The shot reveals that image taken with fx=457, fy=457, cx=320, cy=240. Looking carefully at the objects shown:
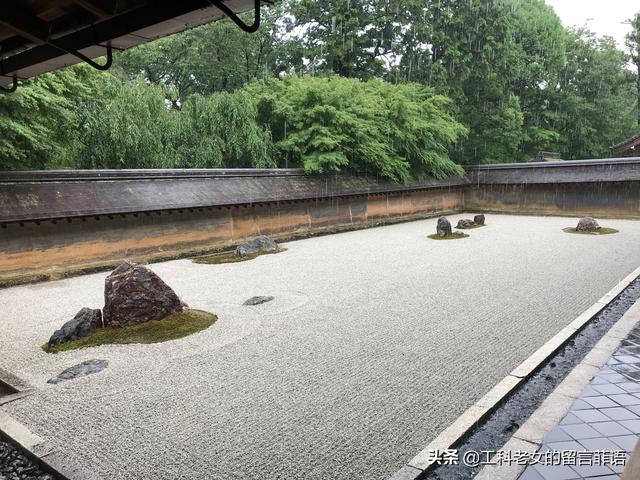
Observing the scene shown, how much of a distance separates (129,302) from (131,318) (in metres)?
0.22

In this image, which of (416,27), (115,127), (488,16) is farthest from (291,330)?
(488,16)

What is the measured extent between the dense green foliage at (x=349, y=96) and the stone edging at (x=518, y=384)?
976cm

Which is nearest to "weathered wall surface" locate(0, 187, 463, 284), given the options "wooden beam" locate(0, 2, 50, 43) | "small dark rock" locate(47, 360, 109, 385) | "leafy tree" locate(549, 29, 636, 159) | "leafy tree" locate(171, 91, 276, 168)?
"leafy tree" locate(171, 91, 276, 168)

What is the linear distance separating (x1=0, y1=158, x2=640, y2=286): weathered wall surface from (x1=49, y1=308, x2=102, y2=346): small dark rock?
14.1 feet

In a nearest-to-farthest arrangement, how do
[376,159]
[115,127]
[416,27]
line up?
[115,127], [376,159], [416,27]

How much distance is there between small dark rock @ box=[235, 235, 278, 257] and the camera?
11.9 metres

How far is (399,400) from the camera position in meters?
4.03

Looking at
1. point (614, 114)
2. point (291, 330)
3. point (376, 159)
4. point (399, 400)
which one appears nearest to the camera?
point (399, 400)

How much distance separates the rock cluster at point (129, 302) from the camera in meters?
6.05

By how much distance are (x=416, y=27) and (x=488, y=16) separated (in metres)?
3.83

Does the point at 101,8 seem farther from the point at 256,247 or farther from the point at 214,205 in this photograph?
the point at 214,205

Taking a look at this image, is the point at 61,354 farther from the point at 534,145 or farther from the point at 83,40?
the point at 534,145

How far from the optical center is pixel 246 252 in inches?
469

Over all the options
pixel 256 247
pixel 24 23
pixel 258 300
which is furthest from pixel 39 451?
pixel 256 247
